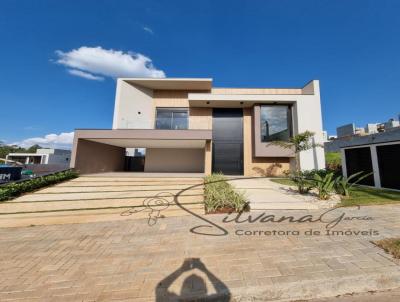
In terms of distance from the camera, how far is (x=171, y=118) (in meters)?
15.1

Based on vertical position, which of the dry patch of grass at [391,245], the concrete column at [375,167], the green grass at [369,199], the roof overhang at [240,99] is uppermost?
the roof overhang at [240,99]

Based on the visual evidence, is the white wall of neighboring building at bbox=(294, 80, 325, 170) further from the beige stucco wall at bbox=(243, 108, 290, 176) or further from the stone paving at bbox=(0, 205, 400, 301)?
the stone paving at bbox=(0, 205, 400, 301)

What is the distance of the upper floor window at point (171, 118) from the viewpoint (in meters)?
14.9

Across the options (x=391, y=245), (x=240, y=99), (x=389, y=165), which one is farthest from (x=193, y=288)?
(x=240, y=99)

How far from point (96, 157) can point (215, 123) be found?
915cm

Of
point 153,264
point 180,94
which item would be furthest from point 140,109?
point 153,264

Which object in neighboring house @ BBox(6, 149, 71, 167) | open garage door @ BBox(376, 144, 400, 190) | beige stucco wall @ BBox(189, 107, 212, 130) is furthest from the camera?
neighboring house @ BBox(6, 149, 71, 167)

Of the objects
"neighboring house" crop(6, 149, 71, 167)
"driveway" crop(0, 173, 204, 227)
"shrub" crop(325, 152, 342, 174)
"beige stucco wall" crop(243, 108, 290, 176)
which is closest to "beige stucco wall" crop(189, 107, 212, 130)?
"beige stucco wall" crop(243, 108, 290, 176)

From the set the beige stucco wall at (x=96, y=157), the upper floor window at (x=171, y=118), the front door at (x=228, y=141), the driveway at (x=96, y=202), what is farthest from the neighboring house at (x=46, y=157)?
the front door at (x=228, y=141)

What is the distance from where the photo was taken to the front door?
14344mm

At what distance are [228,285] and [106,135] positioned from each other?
10400 mm

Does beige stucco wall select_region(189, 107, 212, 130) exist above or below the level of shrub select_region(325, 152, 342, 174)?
above

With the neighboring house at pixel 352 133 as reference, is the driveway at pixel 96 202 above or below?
below

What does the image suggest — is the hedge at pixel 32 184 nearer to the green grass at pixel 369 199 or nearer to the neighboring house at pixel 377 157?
the green grass at pixel 369 199
